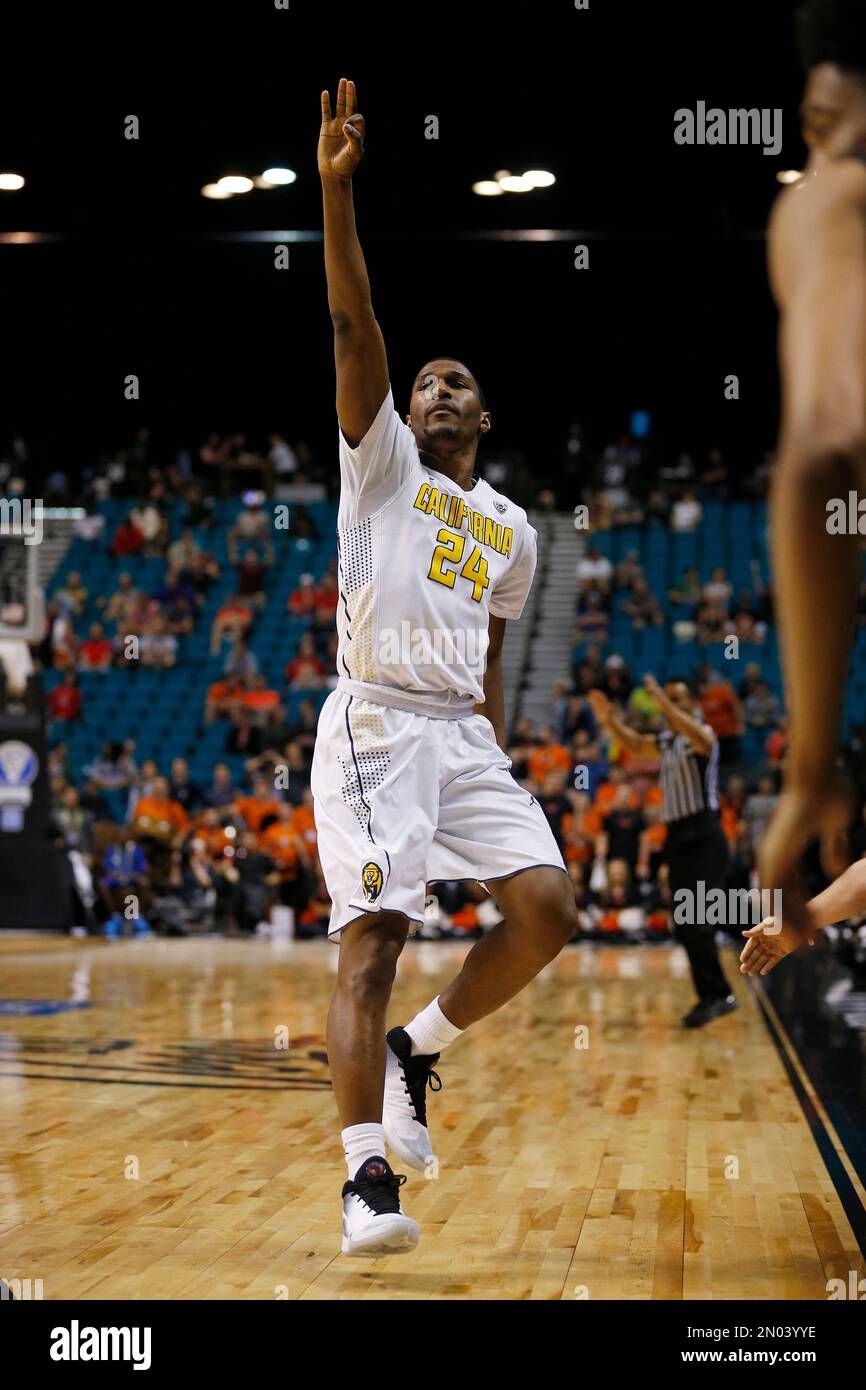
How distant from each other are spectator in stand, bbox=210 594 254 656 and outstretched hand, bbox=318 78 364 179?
15.7 meters

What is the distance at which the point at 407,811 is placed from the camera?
362 cm

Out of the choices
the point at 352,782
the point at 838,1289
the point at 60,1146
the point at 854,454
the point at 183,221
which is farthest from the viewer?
the point at 183,221

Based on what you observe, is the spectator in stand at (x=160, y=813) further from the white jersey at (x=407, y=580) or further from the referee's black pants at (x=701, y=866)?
the white jersey at (x=407, y=580)

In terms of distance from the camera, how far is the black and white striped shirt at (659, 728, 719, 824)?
8633 millimetres

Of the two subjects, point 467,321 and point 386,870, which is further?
Answer: point 467,321

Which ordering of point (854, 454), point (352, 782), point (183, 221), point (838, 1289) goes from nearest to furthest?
point (854, 454) < point (838, 1289) < point (352, 782) < point (183, 221)

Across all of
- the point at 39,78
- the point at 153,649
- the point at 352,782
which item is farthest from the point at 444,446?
the point at 153,649

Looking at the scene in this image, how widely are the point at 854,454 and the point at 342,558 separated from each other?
104 inches

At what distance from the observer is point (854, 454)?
3.96 ft

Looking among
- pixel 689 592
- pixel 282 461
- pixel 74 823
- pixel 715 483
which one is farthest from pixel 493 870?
pixel 282 461

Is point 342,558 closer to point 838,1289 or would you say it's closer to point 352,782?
point 352,782

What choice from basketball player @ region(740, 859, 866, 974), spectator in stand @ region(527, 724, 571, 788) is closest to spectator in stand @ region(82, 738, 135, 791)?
spectator in stand @ region(527, 724, 571, 788)

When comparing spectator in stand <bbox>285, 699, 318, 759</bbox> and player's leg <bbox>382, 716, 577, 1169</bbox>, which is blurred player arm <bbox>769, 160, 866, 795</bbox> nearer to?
player's leg <bbox>382, 716, 577, 1169</bbox>

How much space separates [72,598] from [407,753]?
54.7 feet
